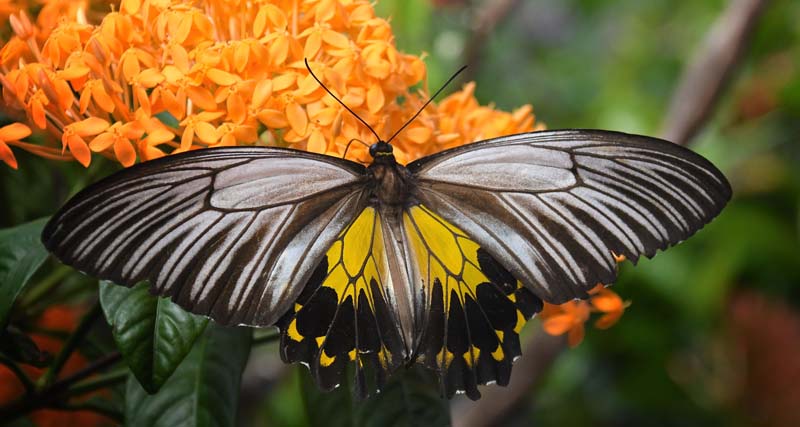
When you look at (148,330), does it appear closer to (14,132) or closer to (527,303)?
(14,132)

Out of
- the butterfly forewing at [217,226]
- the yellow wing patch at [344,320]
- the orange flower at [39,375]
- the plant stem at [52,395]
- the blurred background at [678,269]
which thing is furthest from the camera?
the blurred background at [678,269]

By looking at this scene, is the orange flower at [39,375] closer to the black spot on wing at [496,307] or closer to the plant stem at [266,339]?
the plant stem at [266,339]

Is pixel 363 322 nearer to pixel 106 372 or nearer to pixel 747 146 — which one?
pixel 106 372

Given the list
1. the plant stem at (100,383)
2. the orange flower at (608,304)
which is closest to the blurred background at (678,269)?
the orange flower at (608,304)

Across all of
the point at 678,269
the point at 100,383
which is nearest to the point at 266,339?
the point at 100,383

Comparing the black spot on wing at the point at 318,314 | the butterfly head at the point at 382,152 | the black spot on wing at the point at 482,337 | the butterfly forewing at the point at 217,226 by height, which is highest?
the butterfly head at the point at 382,152

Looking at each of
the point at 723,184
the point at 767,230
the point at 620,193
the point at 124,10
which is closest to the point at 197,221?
the point at 124,10
